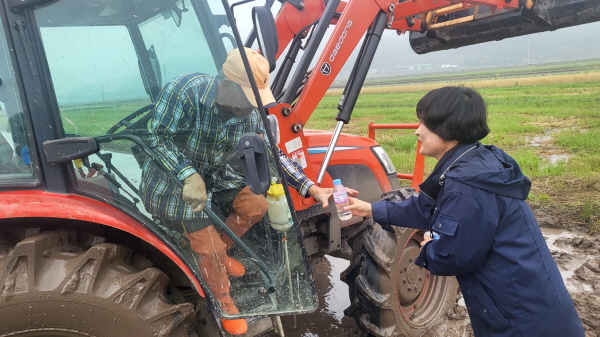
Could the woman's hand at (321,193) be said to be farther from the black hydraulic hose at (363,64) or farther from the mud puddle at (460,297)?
the mud puddle at (460,297)

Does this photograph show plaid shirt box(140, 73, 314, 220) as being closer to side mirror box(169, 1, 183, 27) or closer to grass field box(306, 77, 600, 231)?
side mirror box(169, 1, 183, 27)

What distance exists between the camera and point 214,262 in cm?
201

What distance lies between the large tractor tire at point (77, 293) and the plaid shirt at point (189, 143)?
29cm

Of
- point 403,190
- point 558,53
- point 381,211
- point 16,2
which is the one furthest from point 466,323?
point 558,53

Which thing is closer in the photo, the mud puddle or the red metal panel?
the red metal panel

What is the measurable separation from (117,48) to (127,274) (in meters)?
0.95

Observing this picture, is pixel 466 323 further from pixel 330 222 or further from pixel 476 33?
pixel 476 33

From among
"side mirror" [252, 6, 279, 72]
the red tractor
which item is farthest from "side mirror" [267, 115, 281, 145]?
"side mirror" [252, 6, 279, 72]

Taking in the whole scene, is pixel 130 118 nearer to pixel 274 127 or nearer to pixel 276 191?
pixel 276 191

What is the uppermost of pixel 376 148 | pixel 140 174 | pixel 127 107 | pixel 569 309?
pixel 127 107

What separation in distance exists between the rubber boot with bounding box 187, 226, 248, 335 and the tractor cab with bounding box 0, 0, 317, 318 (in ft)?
0.11

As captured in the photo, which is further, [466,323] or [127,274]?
[466,323]

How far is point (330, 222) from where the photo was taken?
303 cm

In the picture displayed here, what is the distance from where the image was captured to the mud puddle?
3.30 meters
